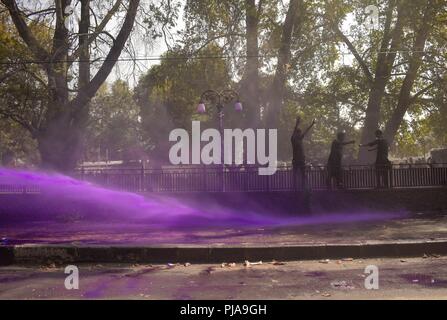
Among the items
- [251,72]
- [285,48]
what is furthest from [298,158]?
[251,72]

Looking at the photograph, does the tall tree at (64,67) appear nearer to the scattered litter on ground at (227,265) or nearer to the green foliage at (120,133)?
the scattered litter on ground at (227,265)

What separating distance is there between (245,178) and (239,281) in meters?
7.38

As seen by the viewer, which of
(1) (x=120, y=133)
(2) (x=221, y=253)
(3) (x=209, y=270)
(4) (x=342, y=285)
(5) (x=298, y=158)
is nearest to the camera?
(4) (x=342, y=285)

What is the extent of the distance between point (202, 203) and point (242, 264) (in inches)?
231

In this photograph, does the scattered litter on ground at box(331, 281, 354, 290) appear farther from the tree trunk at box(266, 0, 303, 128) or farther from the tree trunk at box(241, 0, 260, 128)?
the tree trunk at box(266, 0, 303, 128)

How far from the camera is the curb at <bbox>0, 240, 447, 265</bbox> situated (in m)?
8.95

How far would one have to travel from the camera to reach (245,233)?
11.2 meters

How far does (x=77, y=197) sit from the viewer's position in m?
14.7

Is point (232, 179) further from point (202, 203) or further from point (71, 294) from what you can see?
point (71, 294)

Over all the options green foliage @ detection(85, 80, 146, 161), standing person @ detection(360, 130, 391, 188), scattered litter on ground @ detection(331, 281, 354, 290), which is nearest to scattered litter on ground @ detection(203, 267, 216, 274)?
scattered litter on ground @ detection(331, 281, 354, 290)

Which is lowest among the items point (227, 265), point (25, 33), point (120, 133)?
point (227, 265)

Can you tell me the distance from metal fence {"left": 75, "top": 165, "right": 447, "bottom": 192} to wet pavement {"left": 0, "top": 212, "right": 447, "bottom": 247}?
126cm

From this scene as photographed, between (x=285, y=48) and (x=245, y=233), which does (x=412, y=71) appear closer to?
(x=285, y=48)
